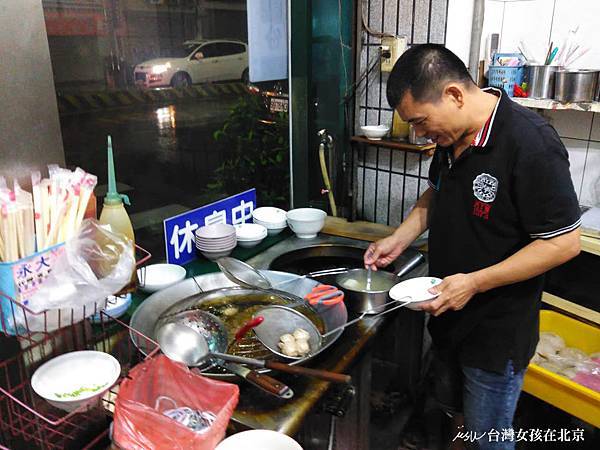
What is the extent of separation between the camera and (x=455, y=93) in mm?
1728

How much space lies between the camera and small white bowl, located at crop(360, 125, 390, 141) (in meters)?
2.85

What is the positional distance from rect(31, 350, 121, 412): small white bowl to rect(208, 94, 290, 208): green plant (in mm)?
1349

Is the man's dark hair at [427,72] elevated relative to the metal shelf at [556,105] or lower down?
elevated

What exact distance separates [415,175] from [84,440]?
7.03 feet

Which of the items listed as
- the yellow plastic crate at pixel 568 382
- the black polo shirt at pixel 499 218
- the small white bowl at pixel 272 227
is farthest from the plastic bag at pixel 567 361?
the small white bowl at pixel 272 227

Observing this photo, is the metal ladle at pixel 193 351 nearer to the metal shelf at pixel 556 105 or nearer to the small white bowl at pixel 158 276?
the small white bowl at pixel 158 276

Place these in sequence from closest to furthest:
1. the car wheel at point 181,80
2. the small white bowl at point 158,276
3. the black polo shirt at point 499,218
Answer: the black polo shirt at point 499,218
the small white bowl at point 158,276
the car wheel at point 181,80

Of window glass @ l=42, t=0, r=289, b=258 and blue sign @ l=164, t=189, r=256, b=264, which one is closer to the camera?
window glass @ l=42, t=0, r=289, b=258

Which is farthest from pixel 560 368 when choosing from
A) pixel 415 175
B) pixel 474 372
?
pixel 415 175

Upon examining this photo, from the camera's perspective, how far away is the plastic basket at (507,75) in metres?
2.72

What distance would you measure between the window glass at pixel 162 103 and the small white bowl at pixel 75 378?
0.81 meters

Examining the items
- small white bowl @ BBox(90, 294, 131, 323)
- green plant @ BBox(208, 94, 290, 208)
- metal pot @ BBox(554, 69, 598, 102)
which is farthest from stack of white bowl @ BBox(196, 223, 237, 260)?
metal pot @ BBox(554, 69, 598, 102)

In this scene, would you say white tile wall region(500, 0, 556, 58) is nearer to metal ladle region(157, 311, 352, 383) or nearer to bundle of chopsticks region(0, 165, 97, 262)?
metal ladle region(157, 311, 352, 383)

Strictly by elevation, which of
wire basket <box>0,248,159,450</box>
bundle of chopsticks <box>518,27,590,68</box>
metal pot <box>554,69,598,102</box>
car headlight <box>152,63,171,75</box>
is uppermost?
bundle of chopsticks <box>518,27,590,68</box>
